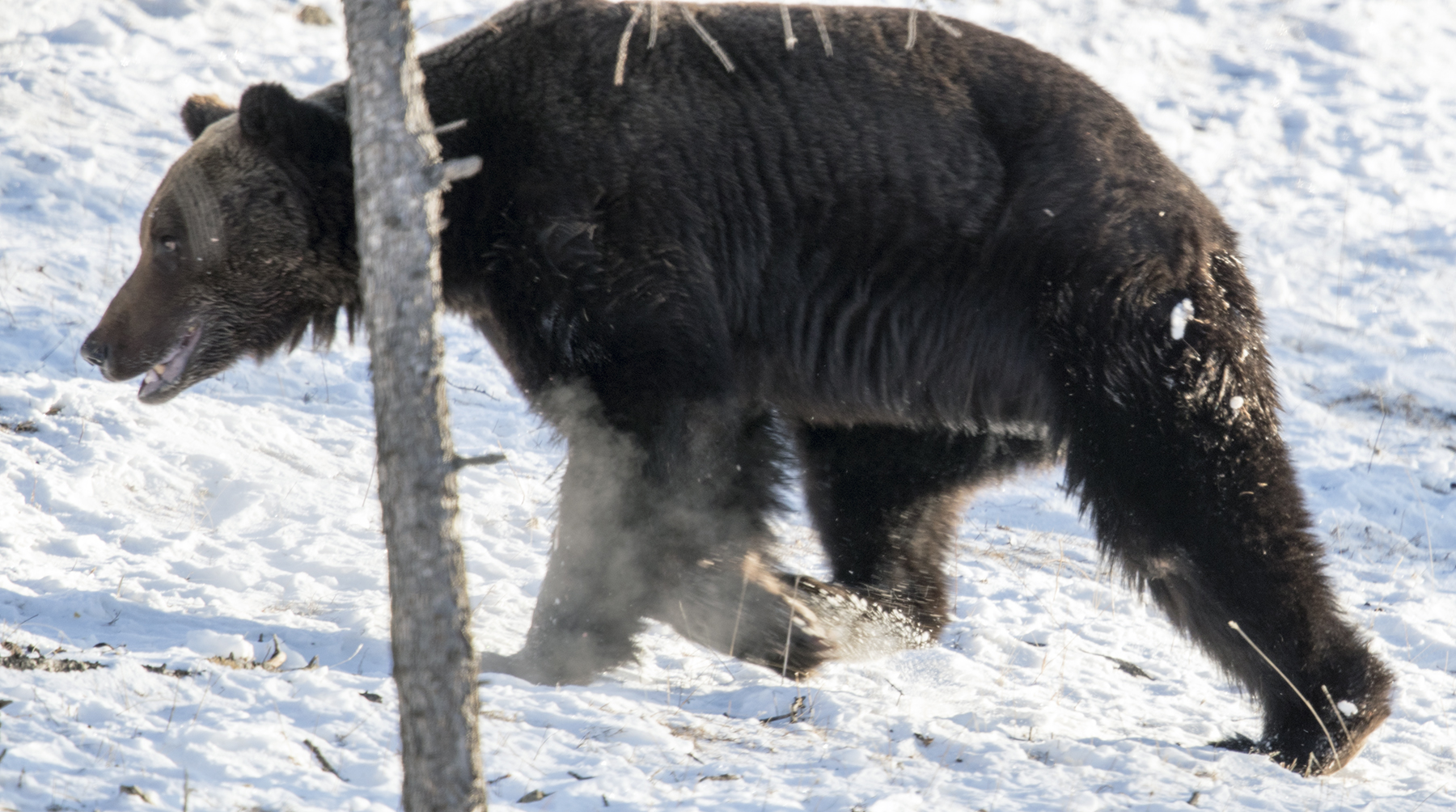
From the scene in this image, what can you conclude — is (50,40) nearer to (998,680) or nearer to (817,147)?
(817,147)

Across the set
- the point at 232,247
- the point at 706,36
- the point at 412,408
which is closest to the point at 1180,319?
the point at 706,36

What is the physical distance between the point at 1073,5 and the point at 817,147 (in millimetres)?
11329

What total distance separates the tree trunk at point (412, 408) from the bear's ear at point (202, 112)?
9.56 ft

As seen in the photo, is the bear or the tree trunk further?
the bear

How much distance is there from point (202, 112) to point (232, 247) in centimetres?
80

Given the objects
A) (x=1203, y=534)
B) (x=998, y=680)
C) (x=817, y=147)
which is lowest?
(x=998, y=680)

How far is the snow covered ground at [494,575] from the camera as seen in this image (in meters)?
2.95

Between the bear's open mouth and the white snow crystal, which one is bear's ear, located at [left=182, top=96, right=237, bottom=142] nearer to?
the bear's open mouth

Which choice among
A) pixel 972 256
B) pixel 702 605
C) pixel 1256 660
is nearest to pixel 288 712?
pixel 702 605

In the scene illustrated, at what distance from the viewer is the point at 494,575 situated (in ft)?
16.5

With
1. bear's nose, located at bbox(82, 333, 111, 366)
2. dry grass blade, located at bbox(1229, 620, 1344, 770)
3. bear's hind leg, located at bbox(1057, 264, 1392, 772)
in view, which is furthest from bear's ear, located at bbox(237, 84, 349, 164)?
dry grass blade, located at bbox(1229, 620, 1344, 770)

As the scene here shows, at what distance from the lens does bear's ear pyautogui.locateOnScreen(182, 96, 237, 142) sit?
4.68m

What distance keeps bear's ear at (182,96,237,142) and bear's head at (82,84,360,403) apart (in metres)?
0.36

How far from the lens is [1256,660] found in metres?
3.71
